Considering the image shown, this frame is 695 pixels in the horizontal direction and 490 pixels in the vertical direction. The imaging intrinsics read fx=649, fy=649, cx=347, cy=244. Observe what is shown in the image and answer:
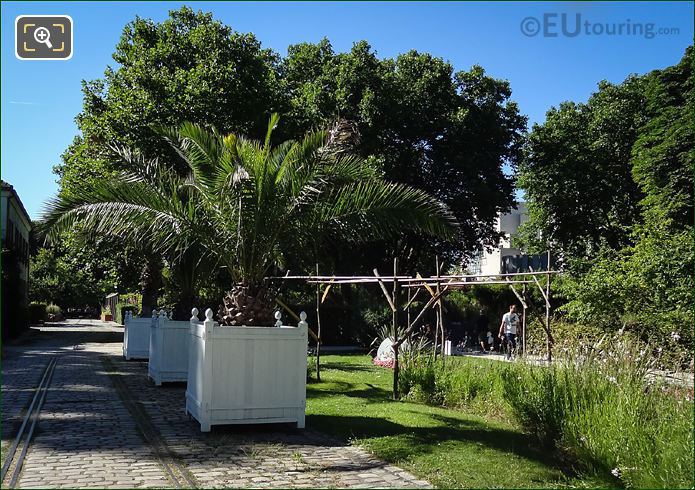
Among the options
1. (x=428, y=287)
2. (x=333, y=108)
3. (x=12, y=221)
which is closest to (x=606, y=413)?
(x=428, y=287)

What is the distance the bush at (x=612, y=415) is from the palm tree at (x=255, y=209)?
2.97m

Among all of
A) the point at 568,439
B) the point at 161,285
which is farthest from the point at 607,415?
the point at 161,285

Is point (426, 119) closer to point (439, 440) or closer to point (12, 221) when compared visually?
point (439, 440)

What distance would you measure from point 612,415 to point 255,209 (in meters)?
5.74

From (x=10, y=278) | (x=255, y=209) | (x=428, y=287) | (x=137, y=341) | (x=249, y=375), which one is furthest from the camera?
(x=10, y=278)

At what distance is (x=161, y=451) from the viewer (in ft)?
27.2

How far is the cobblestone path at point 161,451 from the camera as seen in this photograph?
22.9ft

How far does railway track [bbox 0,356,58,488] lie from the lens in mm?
6836

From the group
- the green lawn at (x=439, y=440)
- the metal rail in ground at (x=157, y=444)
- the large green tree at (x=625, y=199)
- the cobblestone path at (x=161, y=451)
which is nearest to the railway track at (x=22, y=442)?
the cobblestone path at (x=161, y=451)

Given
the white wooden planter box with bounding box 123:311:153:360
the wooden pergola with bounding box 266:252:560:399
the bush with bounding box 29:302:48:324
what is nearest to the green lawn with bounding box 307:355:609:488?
Answer: the wooden pergola with bounding box 266:252:560:399

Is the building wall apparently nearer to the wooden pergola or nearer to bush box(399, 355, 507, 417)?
the wooden pergola

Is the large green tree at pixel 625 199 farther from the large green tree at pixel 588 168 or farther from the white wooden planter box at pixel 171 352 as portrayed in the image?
the white wooden planter box at pixel 171 352

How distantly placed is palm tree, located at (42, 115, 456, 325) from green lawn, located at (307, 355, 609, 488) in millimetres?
2387

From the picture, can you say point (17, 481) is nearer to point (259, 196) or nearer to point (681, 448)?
point (259, 196)
